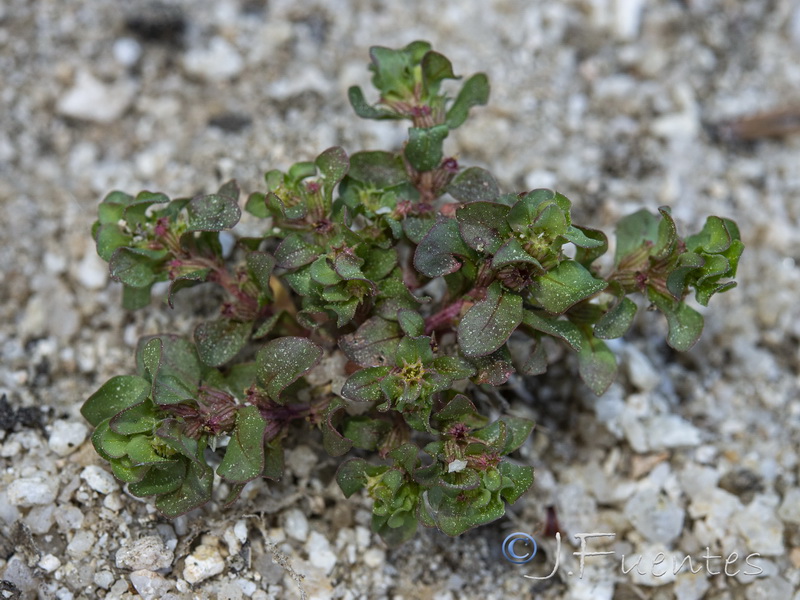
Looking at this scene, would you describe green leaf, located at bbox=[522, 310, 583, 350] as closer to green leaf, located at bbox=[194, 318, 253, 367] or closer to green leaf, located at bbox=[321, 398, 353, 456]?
green leaf, located at bbox=[321, 398, 353, 456]

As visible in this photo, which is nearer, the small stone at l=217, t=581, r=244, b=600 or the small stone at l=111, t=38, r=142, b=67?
the small stone at l=217, t=581, r=244, b=600

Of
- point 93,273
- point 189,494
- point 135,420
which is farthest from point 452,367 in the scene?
point 93,273

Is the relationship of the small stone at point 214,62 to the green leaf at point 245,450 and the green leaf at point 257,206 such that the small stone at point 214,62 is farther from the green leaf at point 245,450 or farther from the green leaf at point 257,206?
the green leaf at point 245,450

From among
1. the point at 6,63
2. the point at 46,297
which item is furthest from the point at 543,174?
the point at 6,63

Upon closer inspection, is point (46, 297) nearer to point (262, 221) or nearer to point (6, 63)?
point (262, 221)

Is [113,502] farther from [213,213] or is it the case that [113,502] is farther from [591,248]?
[591,248]

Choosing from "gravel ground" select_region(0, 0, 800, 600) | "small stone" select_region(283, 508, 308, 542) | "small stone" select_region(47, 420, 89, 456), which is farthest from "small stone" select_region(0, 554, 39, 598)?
"small stone" select_region(283, 508, 308, 542)

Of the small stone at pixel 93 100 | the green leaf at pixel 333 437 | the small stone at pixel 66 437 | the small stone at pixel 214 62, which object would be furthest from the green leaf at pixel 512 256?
the small stone at pixel 93 100
